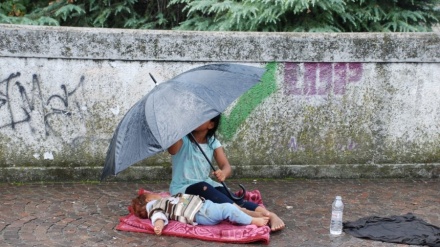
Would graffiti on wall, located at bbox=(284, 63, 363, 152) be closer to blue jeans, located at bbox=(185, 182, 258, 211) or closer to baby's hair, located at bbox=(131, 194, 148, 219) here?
blue jeans, located at bbox=(185, 182, 258, 211)

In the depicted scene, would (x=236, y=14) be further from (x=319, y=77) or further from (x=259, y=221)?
(x=259, y=221)

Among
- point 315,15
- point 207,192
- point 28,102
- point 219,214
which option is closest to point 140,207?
point 207,192

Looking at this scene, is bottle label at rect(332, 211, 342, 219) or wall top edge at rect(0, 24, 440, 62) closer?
bottle label at rect(332, 211, 342, 219)

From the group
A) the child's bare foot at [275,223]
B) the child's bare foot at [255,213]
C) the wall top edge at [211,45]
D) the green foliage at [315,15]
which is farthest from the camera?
the green foliage at [315,15]

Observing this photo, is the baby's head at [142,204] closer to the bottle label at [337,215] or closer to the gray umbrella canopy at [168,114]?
the gray umbrella canopy at [168,114]

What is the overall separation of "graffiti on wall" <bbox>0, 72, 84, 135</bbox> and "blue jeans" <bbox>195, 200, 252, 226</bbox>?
228cm

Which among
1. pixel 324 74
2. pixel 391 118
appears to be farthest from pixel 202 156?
pixel 391 118

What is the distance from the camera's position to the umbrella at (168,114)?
5605 millimetres

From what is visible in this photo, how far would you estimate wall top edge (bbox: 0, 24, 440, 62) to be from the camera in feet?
25.1

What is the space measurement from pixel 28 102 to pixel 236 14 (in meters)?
2.77

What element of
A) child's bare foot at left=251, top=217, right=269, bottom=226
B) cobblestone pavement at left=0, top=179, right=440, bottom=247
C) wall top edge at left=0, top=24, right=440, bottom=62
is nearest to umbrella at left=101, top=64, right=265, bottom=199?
cobblestone pavement at left=0, top=179, right=440, bottom=247

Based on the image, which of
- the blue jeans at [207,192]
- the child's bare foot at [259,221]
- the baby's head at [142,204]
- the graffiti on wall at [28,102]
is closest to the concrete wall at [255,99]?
the graffiti on wall at [28,102]

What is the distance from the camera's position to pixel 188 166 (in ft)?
21.7

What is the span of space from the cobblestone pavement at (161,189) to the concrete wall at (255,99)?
A: 9.5 inches
